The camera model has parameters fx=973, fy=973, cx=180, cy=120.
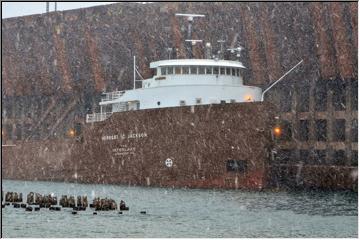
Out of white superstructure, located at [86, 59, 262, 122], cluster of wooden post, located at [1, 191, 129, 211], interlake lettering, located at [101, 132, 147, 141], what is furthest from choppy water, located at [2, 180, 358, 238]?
white superstructure, located at [86, 59, 262, 122]

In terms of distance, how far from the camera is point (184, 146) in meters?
36.5

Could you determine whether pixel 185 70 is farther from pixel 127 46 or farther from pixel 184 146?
pixel 127 46

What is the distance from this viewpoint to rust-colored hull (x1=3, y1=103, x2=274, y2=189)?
35.3 m

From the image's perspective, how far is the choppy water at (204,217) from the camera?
25.2 meters

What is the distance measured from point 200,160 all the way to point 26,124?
22.0m

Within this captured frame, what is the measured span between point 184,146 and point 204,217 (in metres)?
8.68

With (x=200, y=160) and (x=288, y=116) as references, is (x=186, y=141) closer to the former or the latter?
(x=200, y=160)

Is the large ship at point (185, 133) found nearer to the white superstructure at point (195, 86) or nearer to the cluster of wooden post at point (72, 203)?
the white superstructure at point (195, 86)

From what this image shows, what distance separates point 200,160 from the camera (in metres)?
36.2

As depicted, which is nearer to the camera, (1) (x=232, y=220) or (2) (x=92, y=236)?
(2) (x=92, y=236)

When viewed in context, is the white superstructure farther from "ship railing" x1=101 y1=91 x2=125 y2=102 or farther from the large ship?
"ship railing" x1=101 y1=91 x2=125 y2=102

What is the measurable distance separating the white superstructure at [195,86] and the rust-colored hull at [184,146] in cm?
127

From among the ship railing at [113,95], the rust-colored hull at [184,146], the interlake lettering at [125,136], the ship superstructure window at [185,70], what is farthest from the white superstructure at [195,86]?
the ship railing at [113,95]

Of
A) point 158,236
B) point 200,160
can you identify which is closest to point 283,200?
point 200,160
